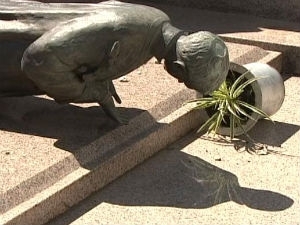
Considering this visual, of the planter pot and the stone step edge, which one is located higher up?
the planter pot

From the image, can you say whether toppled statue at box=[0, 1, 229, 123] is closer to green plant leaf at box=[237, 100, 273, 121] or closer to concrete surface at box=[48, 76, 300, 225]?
concrete surface at box=[48, 76, 300, 225]

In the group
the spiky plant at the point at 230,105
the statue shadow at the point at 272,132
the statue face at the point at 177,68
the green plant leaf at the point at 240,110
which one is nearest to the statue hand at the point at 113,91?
the statue face at the point at 177,68

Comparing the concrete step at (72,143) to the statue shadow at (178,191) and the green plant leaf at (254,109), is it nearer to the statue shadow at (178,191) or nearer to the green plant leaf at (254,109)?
the statue shadow at (178,191)

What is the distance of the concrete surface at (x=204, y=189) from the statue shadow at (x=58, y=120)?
0.98 ft

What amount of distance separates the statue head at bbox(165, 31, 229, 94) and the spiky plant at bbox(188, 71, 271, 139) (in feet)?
2.71

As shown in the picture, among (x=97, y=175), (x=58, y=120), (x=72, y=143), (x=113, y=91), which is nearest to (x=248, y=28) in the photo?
(x=113, y=91)

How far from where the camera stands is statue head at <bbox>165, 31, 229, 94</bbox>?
396cm

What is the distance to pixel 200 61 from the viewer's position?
396 centimetres

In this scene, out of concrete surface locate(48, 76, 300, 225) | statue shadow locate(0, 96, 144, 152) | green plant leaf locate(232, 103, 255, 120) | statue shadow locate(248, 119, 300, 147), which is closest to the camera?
concrete surface locate(48, 76, 300, 225)

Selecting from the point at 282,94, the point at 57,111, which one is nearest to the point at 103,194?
the point at 57,111

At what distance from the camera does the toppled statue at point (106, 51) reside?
153 inches

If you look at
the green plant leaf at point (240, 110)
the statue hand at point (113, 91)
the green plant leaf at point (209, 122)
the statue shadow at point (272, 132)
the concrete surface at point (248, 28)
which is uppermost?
the statue hand at point (113, 91)

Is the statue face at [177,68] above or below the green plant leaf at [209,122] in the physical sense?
above

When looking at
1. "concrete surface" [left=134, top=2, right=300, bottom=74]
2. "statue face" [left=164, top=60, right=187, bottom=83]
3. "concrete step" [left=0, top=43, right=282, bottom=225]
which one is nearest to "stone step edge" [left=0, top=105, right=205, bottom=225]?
"concrete step" [left=0, top=43, right=282, bottom=225]
